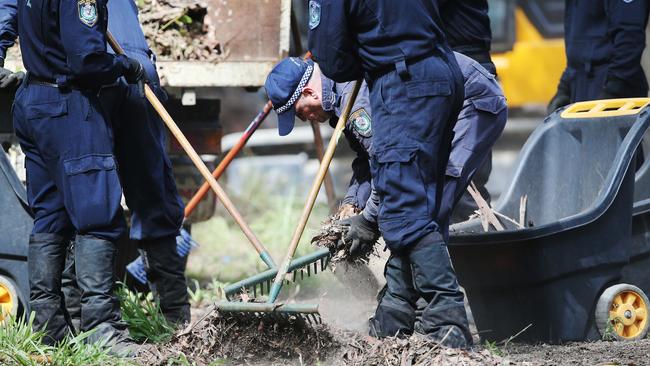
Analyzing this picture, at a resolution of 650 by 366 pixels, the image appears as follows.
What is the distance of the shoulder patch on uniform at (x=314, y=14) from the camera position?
16.2 feet

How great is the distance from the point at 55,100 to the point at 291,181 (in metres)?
6.11

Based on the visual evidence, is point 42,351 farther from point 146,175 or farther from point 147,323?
point 146,175

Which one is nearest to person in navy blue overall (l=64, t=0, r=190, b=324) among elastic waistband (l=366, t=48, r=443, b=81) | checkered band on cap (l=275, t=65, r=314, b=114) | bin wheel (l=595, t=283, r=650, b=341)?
checkered band on cap (l=275, t=65, r=314, b=114)

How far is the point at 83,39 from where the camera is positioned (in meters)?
5.23

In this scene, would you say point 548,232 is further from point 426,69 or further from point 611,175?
point 426,69

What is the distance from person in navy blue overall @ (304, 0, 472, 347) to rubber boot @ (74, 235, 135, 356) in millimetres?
1346

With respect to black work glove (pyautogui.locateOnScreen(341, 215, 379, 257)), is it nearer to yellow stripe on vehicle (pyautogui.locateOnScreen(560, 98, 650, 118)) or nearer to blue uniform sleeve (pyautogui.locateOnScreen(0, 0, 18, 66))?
yellow stripe on vehicle (pyautogui.locateOnScreen(560, 98, 650, 118))

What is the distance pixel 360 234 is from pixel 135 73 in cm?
129

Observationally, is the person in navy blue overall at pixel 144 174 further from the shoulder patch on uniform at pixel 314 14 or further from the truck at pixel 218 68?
the shoulder patch on uniform at pixel 314 14

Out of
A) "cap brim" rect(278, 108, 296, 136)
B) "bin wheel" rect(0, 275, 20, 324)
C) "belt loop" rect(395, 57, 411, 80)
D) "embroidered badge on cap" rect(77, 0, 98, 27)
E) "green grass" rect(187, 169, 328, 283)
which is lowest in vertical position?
"green grass" rect(187, 169, 328, 283)

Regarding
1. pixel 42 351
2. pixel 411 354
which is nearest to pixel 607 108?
pixel 411 354

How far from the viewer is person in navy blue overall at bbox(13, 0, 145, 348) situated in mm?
5273

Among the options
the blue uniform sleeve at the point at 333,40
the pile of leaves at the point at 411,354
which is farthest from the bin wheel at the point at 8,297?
the blue uniform sleeve at the point at 333,40

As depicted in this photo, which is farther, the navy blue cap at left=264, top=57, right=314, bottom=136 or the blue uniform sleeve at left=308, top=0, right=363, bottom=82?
the navy blue cap at left=264, top=57, right=314, bottom=136
